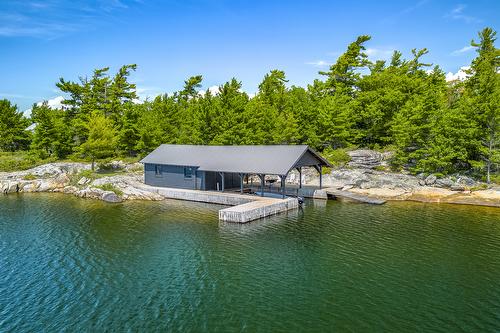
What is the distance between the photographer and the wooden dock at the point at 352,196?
1346 inches

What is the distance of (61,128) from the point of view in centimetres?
5506

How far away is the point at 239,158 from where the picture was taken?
35.6 m

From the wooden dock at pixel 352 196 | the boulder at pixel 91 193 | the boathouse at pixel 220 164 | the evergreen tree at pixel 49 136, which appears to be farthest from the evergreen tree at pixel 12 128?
the wooden dock at pixel 352 196

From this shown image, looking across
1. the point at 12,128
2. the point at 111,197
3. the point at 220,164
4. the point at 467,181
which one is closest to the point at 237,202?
the point at 220,164

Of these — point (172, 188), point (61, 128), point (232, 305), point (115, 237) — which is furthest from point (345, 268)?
point (61, 128)

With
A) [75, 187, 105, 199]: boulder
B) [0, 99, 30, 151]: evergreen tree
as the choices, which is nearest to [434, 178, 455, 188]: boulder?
[75, 187, 105, 199]: boulder

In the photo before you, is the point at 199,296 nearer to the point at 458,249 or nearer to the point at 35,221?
the point at 458,249

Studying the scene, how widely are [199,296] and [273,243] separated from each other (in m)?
8.02

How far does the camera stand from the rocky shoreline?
117 ft

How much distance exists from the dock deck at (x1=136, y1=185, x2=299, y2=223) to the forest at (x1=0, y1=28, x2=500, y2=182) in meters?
15.3

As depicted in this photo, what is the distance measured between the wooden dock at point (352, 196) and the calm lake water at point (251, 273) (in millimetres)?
4550

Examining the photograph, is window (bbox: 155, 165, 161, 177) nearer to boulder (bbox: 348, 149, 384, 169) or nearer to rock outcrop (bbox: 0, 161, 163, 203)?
rock outcrop (bbox: 0, 161, 163, 203)

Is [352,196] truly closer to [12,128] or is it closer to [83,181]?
[83,181]

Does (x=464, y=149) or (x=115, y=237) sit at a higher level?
(x=464, y=149)
